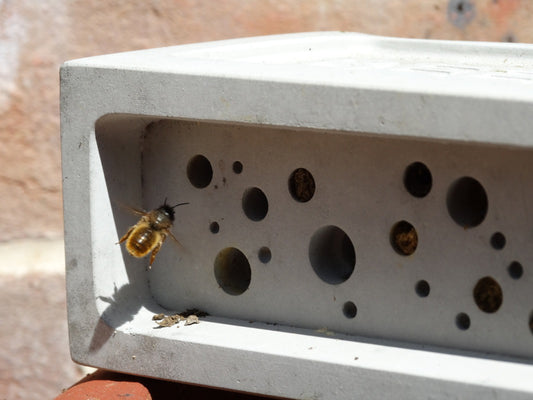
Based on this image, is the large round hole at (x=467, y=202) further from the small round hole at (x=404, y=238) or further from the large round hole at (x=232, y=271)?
the large round hole at (x=232, y=271)

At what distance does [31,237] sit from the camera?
7.28 feet

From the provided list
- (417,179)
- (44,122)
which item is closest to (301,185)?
(417,179)

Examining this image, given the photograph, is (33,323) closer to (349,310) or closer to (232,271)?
(232,271)

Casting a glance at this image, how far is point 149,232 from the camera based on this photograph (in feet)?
5.21

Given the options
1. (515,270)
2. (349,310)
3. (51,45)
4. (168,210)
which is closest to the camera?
(515,270)

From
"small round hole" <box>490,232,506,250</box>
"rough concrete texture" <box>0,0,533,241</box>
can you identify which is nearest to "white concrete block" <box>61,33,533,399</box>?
"small round hole" <box>490,232,506,250</box>

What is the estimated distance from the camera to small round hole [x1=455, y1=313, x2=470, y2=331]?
1.47 metres

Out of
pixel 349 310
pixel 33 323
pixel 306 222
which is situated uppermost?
pixel 306 222

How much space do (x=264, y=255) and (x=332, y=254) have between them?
3.7 inches

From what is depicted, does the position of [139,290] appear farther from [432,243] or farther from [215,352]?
[432,243]

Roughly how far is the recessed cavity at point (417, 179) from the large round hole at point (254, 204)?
222 mm

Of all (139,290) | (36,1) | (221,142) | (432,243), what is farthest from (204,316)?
(36,1)

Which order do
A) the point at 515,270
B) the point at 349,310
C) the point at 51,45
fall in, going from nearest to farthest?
1. the point at 515,270
2. the point at 349,310
3. the point at 51,45

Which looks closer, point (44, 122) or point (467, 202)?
point (467, 202)
